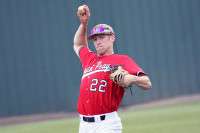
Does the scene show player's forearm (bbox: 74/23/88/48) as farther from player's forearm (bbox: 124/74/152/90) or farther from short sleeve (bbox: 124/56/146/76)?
player's forearm (bbox: 124/74/152/90)

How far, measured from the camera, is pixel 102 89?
155 inches

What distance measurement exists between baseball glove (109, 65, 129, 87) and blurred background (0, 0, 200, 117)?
21.1ft

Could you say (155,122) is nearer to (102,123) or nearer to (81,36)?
(81,36)

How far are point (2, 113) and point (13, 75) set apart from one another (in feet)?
3.91

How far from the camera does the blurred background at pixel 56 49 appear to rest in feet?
33.2

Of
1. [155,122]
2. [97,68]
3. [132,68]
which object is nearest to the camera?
[132,68]

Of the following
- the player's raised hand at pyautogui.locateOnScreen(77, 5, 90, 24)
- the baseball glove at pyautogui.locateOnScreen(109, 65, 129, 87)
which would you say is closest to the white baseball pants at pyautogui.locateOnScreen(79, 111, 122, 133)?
the baseball glove at pyautogui.locateOnScreen(109, 65, 129, 87)

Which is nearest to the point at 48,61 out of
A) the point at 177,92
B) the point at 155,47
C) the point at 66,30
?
the point at 66,30

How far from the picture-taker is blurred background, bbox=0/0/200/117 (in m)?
10.1

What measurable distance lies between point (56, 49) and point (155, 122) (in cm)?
402

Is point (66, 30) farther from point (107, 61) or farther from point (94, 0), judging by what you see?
point (107, 61)

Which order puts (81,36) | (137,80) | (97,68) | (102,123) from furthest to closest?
(81,36) → (97,68) → (102,123) → (137,80)

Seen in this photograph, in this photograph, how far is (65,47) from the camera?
1023 centimetres

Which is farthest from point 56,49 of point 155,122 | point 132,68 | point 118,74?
point 118,74
